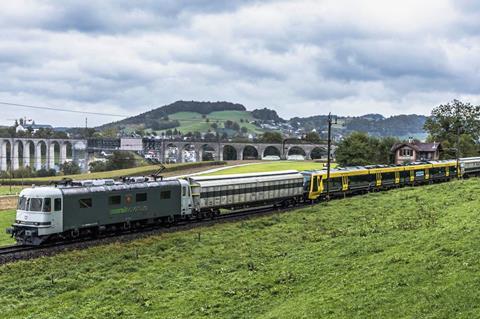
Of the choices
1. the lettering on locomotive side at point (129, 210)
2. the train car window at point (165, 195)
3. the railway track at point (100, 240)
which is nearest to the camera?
the railway track at point (100, 240)

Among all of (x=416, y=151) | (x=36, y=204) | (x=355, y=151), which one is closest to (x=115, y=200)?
→ (x=36, y=204)

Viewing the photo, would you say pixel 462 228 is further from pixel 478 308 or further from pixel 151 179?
pixel 151 179

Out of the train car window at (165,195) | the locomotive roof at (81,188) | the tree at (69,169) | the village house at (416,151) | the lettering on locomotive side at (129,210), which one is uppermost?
the village house at (416,151)

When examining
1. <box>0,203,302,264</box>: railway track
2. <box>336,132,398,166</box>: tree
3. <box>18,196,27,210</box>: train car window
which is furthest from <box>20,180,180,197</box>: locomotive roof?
<box>336,132,398,166</box>: tree

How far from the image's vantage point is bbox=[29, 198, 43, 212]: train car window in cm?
3284

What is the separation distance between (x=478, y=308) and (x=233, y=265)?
1421 cm

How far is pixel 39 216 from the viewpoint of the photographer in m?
32.8

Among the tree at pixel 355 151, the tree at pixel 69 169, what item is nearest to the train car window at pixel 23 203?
the tree at pixel 355 151

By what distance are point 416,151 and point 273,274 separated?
98856mm

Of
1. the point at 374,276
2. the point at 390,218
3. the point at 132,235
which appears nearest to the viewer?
the point at 374,276

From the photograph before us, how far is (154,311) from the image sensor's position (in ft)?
73.7

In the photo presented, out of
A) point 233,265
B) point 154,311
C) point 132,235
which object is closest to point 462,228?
point 233,265

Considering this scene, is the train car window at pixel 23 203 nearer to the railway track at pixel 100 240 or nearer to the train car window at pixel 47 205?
the train car window at pixel 47 205

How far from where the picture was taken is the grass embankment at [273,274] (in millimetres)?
20331
